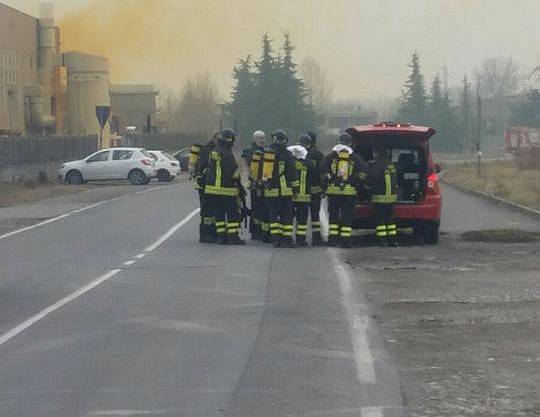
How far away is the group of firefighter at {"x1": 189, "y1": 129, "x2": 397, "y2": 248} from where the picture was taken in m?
21.6

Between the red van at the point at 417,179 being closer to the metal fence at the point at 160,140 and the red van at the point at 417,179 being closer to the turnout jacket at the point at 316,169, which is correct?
the turnout jacket at the point at 316,169

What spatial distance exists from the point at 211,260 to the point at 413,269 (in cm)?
293

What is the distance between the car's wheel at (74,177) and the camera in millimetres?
52281

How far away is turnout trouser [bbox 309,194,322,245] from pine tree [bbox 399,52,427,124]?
71.7m

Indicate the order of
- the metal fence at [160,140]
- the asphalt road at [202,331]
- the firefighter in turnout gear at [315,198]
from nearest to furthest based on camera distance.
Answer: the asphalt road at [202,331] < the firefighter in turnout gear at [315,198] < the metal fence at [160,140]

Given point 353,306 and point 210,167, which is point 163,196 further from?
point 353,306

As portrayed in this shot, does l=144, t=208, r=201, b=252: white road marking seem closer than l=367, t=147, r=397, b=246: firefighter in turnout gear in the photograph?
No

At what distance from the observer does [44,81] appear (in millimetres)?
76812

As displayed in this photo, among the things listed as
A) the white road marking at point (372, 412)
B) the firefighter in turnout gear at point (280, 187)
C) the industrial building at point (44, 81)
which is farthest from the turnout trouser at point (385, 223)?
the industrial building at point (44, 81)

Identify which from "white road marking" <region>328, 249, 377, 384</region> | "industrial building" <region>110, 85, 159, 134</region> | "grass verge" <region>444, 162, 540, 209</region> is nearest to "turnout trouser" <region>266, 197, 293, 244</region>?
"white road marking" <region>328, 249, 377, 384</region>

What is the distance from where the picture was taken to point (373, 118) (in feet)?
436

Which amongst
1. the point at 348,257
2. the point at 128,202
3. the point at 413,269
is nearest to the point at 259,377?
the point at 413,269

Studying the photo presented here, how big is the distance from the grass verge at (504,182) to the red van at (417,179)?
33.8ft

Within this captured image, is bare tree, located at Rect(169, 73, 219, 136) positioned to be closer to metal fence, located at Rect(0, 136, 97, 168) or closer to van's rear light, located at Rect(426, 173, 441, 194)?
metal fence, located at Rect(0, 136, 97, 168)
